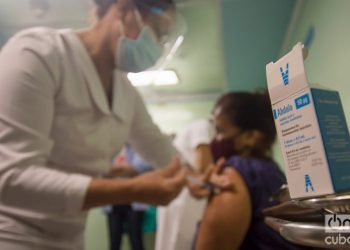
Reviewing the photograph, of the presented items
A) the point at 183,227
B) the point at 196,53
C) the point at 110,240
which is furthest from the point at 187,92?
the point at 183,227

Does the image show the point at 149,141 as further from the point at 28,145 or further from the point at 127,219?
the point at 127,219

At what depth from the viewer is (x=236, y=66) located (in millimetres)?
2322

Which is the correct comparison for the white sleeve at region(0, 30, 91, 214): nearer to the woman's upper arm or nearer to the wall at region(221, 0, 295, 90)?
the woman's upper arm

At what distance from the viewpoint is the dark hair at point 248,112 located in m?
1.06

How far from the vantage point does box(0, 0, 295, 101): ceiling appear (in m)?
0.95

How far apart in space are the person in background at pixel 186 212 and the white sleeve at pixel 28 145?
54 cm

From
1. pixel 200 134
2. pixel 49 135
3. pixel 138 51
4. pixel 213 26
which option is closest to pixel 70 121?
pixel 49 135

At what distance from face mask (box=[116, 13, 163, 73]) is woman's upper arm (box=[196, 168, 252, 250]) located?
455 millimetres

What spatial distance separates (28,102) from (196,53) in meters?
1.90

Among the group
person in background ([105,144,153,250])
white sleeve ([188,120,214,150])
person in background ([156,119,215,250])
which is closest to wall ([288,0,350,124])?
person in background ([156,119,215,250])

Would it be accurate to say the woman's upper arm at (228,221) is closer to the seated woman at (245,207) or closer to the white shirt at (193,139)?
the seated woman at (245,207)

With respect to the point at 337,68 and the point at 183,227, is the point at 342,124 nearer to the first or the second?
the point at 337,68

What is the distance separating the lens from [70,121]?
0.78 m

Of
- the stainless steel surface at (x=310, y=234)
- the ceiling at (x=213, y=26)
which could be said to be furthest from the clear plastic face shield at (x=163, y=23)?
the stainless steel surface at (x=310, y=234)
